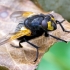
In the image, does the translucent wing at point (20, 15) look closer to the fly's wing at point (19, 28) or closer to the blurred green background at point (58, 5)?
the fly's wing at point (19, 28)

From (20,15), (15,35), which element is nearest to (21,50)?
(15,35)

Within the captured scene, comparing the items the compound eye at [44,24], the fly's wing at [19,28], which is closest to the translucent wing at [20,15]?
the fly's wing at [19,28]

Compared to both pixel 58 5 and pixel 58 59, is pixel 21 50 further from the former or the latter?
pixel 58 5

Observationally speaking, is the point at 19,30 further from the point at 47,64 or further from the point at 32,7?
the point at 47,64

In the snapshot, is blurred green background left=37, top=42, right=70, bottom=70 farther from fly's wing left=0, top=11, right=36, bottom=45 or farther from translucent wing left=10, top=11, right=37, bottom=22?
translucent wing left=10, top=11, right=37, bottom=22

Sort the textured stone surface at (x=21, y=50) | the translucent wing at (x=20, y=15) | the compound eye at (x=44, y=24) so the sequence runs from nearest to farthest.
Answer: the textured stone surface at (x=21, y=50)
the compound eye at (x=44, y=24)
the translucent wing at (x=20, y=15)

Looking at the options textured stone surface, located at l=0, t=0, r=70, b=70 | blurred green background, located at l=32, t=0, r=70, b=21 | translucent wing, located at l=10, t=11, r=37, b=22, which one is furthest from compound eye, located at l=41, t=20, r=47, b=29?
blurred green background, located at l=32, t=0, r=70, b=21
